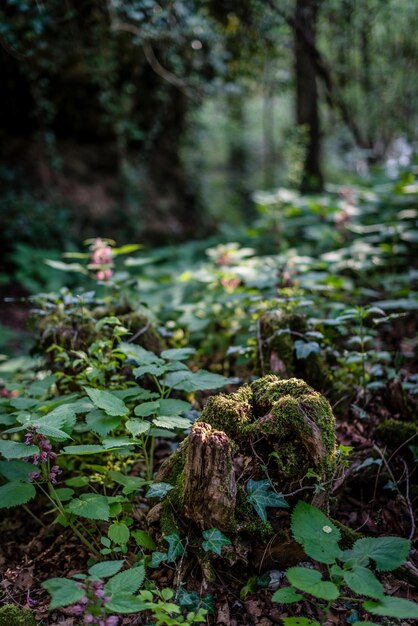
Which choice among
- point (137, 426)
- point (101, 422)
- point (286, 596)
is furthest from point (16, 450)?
point (286, 596)

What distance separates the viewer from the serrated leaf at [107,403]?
184 centimetres

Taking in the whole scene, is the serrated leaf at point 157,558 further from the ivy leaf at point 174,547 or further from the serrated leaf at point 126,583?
the serrated leaf at point 126,583

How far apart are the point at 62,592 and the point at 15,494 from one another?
51cm

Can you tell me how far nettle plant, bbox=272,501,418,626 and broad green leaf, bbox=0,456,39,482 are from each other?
3.42 feet

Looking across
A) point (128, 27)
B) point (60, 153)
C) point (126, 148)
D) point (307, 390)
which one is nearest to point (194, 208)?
point (126, 148)

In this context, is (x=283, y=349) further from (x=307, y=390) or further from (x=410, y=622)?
(x=410, y=622)

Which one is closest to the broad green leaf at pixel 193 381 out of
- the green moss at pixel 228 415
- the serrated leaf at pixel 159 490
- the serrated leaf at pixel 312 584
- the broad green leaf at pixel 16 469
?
the green moss at pixel 228 415

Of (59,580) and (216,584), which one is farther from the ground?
(59,580)

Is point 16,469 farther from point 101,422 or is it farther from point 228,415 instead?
point 228,415

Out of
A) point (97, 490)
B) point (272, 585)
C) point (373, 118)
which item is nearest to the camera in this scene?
point (272, 585)

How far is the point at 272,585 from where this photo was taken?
179 cm

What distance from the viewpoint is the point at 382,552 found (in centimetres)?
158

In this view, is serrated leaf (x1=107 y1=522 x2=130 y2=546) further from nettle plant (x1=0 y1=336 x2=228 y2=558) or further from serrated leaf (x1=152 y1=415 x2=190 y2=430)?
serrated leaf (x1=152 y1=415 x2=190 y2=430)

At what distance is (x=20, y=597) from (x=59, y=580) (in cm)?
55
